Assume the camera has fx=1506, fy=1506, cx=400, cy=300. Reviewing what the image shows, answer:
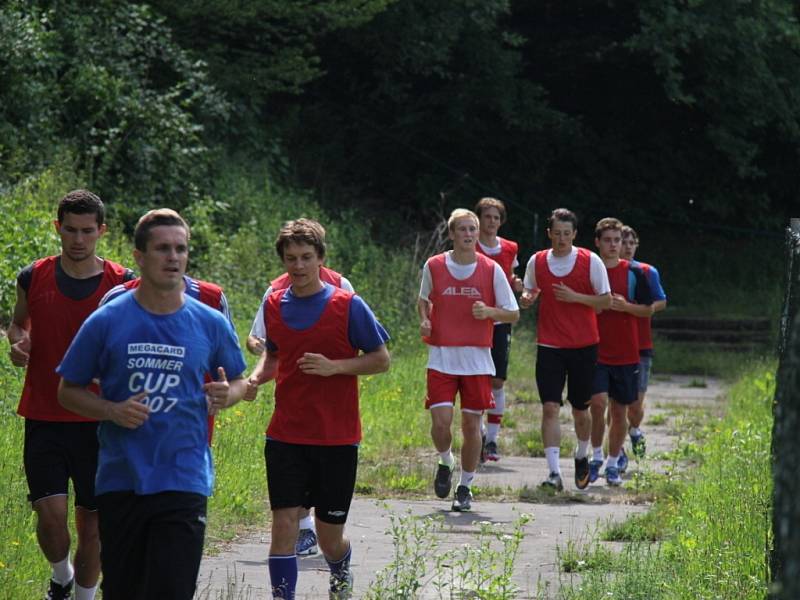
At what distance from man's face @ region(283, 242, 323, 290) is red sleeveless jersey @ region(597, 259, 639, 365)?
5730mm

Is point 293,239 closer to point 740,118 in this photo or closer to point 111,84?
point 111,84

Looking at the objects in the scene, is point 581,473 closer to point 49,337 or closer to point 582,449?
point 582,449

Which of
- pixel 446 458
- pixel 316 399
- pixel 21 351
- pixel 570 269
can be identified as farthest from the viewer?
pixel 570 269

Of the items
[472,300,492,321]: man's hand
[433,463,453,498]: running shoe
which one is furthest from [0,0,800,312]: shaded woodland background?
[472,300,492,321]: man's hand

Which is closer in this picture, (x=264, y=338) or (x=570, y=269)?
(x=264, y=338)

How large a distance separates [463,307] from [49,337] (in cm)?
451

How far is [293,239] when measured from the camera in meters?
7.06

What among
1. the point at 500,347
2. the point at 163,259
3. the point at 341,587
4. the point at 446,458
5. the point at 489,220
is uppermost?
the point at 489,220

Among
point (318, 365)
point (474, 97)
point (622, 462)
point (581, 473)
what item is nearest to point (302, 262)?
point (318, 365)

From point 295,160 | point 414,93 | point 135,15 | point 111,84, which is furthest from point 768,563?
point 414,93

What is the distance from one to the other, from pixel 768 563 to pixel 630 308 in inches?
244

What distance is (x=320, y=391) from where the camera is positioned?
717 cm

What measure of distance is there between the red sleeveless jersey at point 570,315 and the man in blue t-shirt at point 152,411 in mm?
6267

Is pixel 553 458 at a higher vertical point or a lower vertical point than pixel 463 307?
lower
